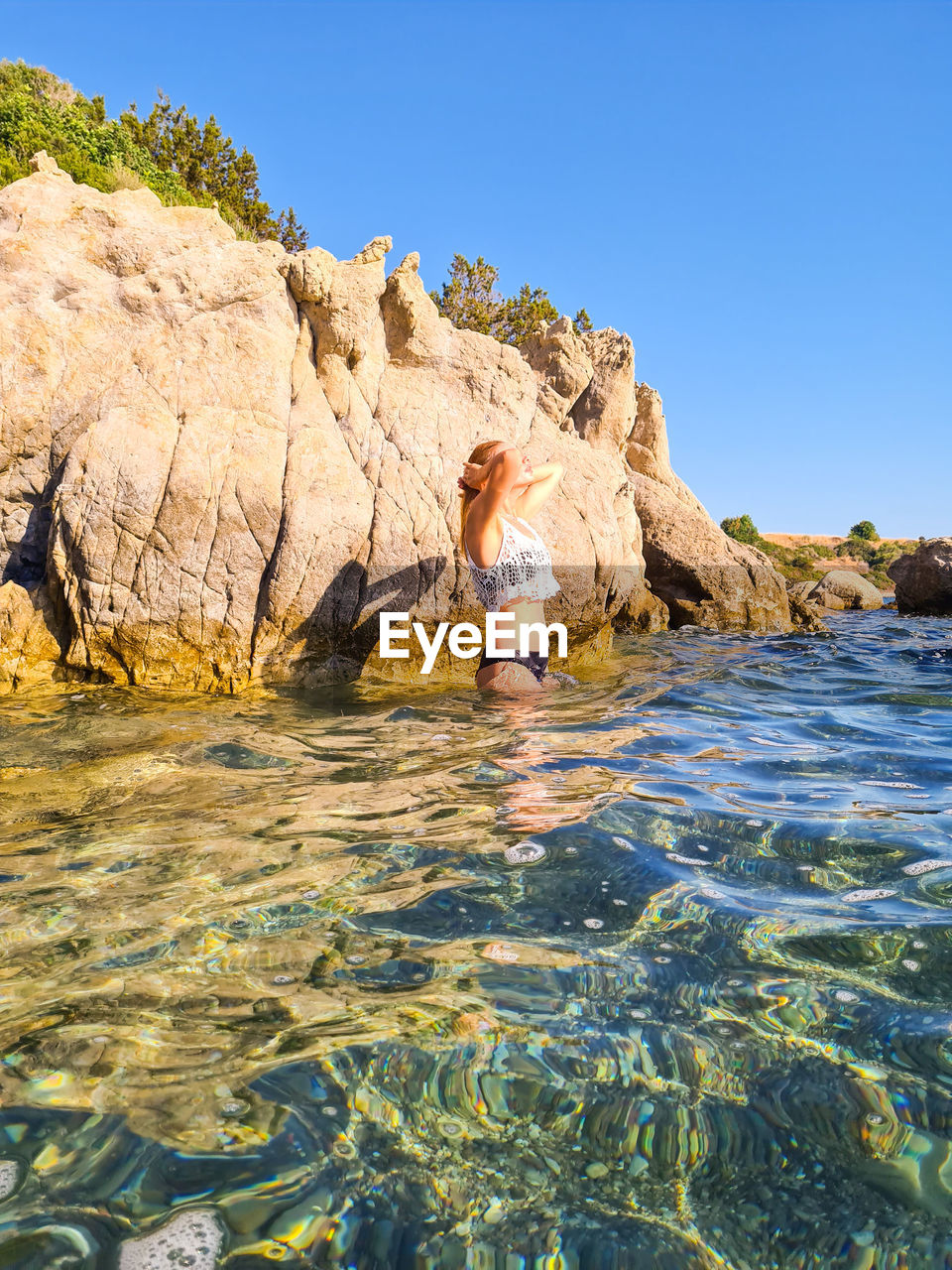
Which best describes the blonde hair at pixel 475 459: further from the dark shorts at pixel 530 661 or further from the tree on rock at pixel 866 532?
the tree on rock at pixel 866 532

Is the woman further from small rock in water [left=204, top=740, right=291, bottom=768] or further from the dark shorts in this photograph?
small rock in water [left=204, top=740, right=291, bottom=768]

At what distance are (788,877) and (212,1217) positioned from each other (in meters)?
2.11

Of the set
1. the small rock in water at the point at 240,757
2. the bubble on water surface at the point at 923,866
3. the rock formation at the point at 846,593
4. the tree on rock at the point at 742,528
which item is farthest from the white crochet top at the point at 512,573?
the tree on rock at the point at 742,528

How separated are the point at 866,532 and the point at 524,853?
1982 inches

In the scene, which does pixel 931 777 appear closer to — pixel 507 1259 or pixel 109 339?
pixel 507 1259

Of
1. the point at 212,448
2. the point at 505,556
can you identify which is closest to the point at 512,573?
the point at 505,556

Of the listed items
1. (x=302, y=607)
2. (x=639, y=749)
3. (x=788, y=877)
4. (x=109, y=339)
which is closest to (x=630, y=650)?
(x=302, y=607)

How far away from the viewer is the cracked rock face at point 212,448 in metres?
6.48

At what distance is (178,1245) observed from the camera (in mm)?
1353

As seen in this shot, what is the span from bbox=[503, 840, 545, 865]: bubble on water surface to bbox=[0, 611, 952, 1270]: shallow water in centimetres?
2

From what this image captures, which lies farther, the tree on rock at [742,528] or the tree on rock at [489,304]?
the tree on rock at [742,528]

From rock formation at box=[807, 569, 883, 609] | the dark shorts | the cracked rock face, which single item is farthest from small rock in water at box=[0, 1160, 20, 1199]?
rock formation at box=[807, 569, 883, 609]

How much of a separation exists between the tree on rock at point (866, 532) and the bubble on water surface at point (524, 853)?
4971 centimetres

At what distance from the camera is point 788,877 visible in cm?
282
